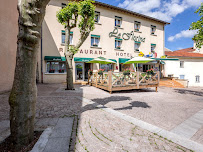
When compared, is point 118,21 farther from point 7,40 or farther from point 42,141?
point 42,141

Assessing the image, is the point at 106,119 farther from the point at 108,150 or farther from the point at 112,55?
the point at 112,55

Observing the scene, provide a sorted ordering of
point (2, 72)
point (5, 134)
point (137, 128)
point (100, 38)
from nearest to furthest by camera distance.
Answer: point (5, 134) < point (137, 128) < point (2, 72) < point (100, 38)

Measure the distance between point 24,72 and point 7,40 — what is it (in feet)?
23.0

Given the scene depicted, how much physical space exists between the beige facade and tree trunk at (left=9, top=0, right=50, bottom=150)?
6331mm

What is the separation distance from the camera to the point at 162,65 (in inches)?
679

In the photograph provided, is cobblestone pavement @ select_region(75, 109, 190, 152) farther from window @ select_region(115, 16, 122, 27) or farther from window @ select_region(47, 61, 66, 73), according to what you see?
window @ select_region(115, 16, 122, 27)

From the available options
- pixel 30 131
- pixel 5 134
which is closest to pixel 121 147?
pixel 30 131

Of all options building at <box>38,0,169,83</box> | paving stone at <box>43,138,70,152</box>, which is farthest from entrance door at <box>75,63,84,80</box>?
paving stone at <box>43,138,70,152</box>

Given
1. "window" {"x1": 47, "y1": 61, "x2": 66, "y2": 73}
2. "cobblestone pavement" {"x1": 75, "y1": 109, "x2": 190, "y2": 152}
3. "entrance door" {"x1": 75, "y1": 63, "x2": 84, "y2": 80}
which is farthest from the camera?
"entrance door" {"x1": 75, "y1": 63, "x2": 84, "y2": 80}

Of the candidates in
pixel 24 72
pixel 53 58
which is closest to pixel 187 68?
pixel 53 58

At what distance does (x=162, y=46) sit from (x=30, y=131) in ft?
65.1

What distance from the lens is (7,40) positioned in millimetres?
6676

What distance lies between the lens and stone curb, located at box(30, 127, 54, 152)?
1.70 metres

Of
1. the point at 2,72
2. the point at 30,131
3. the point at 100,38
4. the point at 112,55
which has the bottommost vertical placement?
A: the point at 30,131
